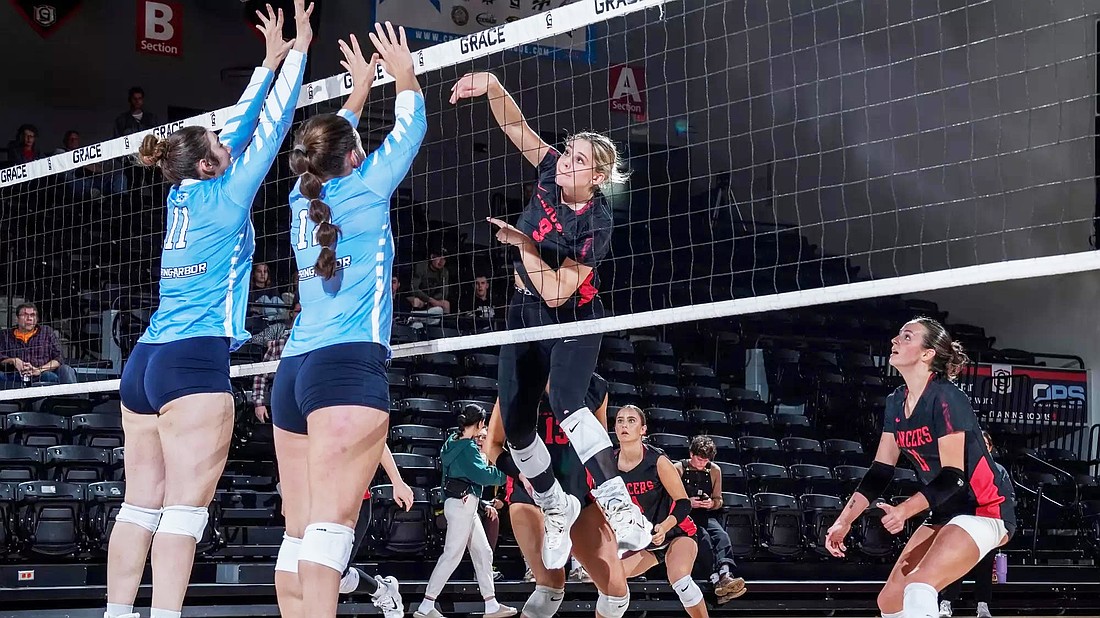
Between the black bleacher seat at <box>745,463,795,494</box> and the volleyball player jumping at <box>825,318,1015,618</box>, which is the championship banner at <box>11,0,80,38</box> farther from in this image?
the volleyball player jumping at <box>825,318,1015,618</box>

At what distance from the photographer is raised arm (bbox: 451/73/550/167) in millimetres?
5453

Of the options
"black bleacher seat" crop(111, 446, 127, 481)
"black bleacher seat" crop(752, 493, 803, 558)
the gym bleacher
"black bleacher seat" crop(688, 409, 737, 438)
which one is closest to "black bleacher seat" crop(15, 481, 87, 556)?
the gym bleacher

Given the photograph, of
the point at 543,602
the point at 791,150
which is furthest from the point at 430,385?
the point at 791,150

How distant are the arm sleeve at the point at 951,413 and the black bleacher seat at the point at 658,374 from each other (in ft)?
26.4

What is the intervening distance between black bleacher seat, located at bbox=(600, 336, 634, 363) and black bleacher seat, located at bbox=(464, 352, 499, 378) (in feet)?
5.09

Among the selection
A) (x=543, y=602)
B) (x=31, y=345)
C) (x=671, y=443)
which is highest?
(x=31, y=345)

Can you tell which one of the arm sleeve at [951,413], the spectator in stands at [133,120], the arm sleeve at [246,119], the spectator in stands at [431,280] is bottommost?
the arm sleeve at [951,413]

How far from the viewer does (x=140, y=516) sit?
5309 mm

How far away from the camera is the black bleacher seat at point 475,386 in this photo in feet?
41.2

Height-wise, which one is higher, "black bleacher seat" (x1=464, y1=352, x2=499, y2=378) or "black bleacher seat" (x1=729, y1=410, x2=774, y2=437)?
"black bleacher seat" (x1=464, y1=352, x2=499, y2=378)

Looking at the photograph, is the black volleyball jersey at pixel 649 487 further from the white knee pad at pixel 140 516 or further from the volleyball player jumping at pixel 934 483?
the white knee pad at pixel 140 516

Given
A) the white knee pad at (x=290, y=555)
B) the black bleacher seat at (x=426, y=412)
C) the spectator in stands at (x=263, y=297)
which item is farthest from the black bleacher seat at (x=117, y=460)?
the white knee pad at (x=290, y=555)

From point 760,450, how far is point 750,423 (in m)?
0.56

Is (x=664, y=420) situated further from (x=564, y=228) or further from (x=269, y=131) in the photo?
(x=269, y=131)
